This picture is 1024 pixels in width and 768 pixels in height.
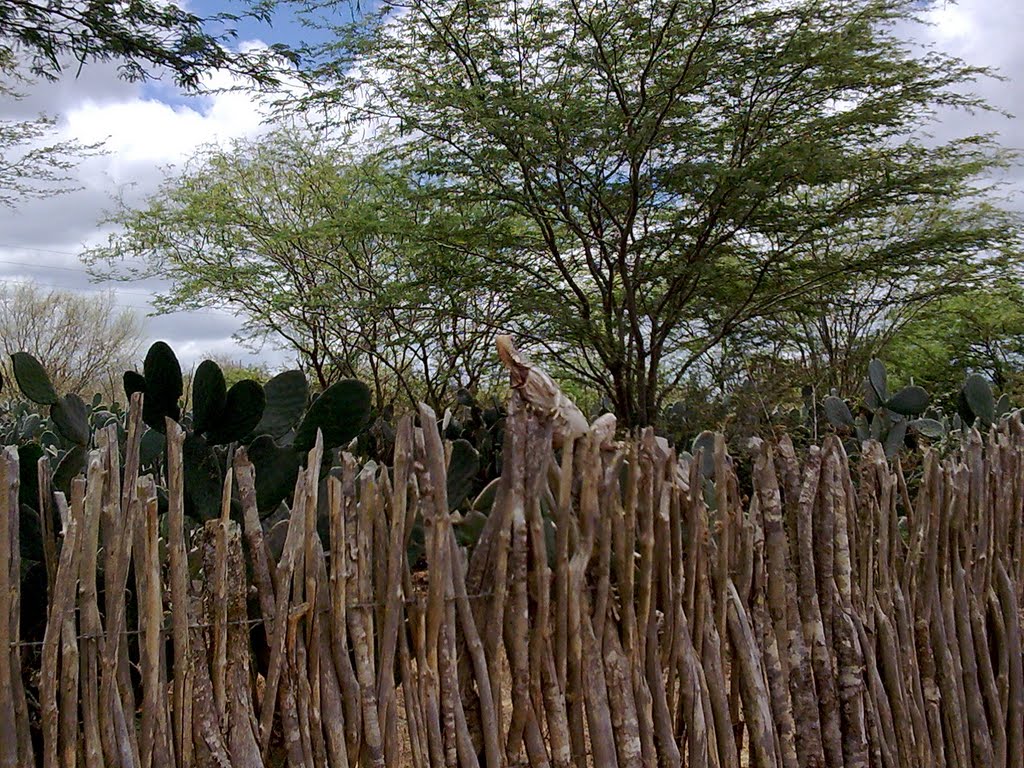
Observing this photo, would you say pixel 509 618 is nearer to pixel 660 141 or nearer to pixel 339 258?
pixel 660 141

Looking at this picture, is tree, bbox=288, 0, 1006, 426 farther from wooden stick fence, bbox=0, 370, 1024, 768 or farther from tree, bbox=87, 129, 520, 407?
wooden stick fence, bbox=0, 370, 1024, 768

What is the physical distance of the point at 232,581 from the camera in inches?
57.1

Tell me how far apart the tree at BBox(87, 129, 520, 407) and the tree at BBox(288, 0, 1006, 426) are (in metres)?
0.57

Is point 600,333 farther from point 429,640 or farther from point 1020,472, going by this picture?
point 429,640

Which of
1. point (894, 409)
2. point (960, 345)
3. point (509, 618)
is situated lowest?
point (509, 618)

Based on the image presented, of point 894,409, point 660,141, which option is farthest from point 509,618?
point 660,141

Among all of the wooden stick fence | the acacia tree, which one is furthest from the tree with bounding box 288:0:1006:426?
the wooden stick fence

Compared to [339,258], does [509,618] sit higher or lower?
lower

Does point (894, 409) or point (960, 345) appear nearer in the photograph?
point (894, 409)

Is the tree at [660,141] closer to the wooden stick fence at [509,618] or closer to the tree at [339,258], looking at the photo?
the tree at [339,258]

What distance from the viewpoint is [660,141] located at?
7.93m

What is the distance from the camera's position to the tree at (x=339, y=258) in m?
8.84

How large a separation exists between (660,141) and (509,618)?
6925mm

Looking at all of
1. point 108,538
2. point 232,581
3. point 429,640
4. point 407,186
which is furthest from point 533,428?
point 407,186
